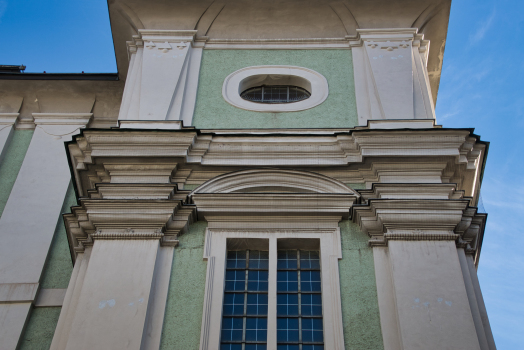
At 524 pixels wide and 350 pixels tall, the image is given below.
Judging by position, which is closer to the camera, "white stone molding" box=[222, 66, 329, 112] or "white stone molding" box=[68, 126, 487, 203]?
"white stone molding" box=[68, 126, 487, 203]

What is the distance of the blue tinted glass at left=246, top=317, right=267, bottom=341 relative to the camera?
31.8 ft

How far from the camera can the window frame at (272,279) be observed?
9461mm

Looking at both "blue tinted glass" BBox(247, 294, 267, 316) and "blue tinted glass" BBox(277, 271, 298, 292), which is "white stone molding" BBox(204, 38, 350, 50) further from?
"blue tinted glass" BBox(247, 294, 267, 316)

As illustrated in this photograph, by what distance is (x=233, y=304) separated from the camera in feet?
33.2

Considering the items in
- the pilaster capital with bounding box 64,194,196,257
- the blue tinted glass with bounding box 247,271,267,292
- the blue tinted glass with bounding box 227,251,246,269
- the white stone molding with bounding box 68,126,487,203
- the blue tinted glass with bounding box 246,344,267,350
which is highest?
the white stone molding with bounding box 68,126,487,203

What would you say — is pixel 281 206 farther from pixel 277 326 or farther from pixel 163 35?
pixel 163 35

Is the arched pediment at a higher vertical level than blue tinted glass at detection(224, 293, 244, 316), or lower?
higher

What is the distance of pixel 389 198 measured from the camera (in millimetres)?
10930

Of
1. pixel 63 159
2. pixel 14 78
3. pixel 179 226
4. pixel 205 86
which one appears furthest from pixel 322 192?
pixel 14 78

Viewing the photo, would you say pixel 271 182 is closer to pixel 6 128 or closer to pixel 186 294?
pixel 186 294

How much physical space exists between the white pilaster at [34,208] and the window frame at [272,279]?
3.82m

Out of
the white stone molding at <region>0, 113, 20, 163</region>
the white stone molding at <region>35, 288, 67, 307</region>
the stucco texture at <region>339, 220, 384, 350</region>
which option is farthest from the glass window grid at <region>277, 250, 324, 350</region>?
the white stone molding at <region>0, 113, 20, 163</region>

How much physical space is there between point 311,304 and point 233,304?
3.64ft

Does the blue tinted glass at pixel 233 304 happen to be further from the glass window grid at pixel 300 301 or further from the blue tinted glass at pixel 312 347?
the blue tinted glass at pixel 312 347
